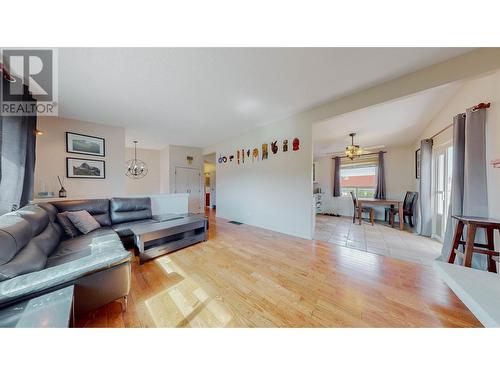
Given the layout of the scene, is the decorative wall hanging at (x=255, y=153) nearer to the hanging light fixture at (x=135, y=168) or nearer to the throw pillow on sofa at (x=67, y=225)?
the throw pillow on sofa at (x=67, y=225)

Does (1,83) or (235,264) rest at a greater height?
(1,83)

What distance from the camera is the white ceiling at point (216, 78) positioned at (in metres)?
1.61

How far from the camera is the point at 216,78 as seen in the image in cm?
202

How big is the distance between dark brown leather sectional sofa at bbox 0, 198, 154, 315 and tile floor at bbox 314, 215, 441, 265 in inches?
122

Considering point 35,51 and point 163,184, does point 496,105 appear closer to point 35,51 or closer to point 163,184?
point 35,51

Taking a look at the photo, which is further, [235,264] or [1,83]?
[235,264]

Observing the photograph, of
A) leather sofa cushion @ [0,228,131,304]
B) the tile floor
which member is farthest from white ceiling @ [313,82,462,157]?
leather sofa cushion @ [0,228,131,304]

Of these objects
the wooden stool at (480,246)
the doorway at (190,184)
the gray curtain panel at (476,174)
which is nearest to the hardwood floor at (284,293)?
the wooden stool at (480,246)

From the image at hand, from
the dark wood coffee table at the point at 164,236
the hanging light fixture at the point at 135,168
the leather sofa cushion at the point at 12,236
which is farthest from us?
the hanging light fixture at the point at 135,168

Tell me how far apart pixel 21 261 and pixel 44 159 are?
11.1 feet

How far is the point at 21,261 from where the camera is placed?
104 cm

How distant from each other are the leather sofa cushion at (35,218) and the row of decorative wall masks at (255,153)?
3.50m

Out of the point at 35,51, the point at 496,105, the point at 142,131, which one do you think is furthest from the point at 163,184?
the point at 496,105
